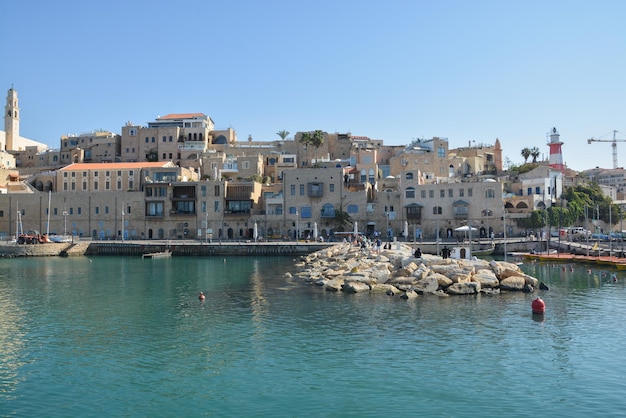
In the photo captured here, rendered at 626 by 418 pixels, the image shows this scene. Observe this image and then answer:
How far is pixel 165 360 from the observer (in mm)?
19391

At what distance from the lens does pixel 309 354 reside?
19.9 meters

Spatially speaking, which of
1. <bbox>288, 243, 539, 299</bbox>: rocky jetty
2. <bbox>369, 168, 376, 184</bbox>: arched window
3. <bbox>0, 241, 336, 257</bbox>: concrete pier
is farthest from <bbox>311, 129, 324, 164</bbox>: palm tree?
<bbox>288, 243, 539, 299</bbox>: rocky jetty

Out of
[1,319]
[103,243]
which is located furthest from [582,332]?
[103,243]

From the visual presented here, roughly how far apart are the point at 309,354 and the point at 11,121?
12793 centimetres

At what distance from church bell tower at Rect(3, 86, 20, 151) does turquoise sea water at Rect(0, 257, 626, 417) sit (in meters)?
104

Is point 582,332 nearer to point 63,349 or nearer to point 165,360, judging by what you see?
Answer: point 165,360

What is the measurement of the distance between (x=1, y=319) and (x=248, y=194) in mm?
53479

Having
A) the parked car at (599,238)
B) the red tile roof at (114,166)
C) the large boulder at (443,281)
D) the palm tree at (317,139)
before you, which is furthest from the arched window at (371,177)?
the large boulder at (443,281)

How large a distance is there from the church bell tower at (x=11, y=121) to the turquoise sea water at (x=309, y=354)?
104 meters

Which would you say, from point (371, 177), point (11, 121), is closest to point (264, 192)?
point (371, 177)

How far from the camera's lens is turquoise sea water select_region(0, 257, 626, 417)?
15.3 m

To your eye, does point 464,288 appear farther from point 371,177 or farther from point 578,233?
point 371,177

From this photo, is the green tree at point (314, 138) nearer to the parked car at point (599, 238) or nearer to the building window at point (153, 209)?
the building window at point (153, 209)

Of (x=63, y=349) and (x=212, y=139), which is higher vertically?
(x=212, y=139)
